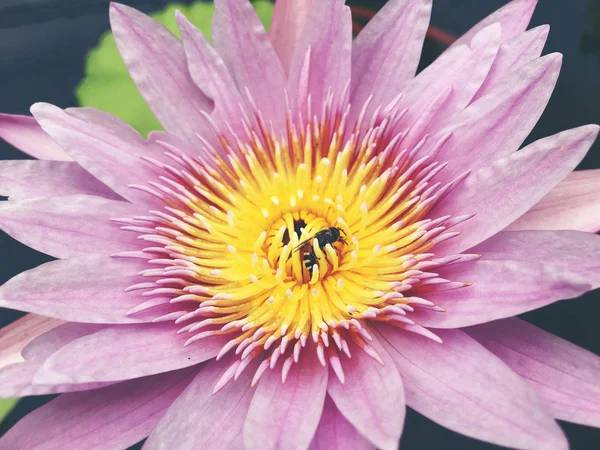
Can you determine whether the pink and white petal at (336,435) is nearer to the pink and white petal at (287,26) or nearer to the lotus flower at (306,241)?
the lotus flower at (306,241)

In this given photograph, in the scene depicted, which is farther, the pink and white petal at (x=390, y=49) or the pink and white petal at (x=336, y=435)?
the pink and white petal at (x=390, y=49)

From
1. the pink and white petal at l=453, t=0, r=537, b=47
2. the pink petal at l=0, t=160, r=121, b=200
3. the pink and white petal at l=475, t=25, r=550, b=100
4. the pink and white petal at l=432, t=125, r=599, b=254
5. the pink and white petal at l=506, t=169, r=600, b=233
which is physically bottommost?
the pink and white petal at l=506, t=169, r=600, b=233

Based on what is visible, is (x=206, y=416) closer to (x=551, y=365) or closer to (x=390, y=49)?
(x=551, y=365)

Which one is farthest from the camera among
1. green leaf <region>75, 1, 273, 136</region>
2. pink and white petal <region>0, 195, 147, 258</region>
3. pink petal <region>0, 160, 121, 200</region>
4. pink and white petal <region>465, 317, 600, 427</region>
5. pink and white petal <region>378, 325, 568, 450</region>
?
green leaf <region>75, 1, 273, 136</region>

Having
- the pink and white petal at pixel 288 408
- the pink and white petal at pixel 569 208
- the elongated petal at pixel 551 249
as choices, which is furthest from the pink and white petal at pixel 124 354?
the pink and white petal at pixel 569 208

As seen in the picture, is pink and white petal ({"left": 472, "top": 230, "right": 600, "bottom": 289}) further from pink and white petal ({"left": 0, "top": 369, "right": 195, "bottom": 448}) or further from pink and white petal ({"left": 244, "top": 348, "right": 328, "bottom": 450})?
pink and white petal ({"left": 0, "top": 369, "right": 195, "bottom": 448})

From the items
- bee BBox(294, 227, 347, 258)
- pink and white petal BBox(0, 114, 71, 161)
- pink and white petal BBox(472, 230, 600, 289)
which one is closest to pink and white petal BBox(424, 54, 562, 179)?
pink and white petal BBox(472, 230, 600, 289)
